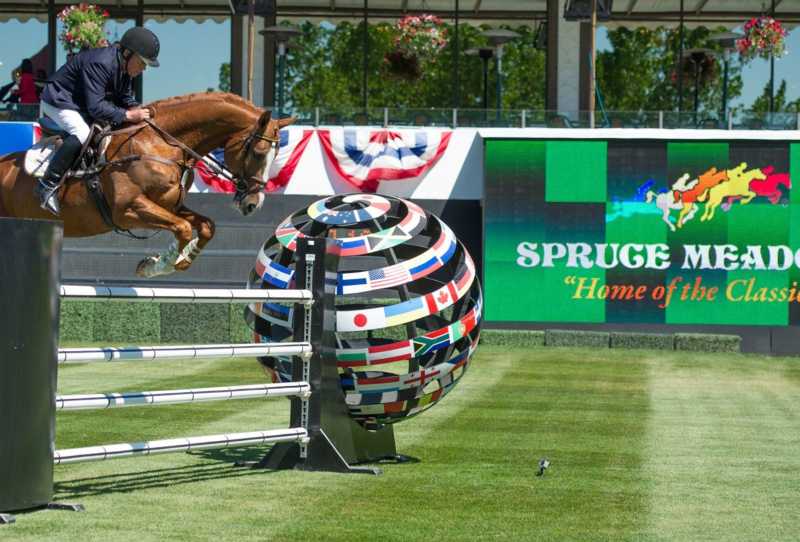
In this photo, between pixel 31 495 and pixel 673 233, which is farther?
pixel 673 233

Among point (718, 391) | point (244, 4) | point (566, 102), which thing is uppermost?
point (244, 4)

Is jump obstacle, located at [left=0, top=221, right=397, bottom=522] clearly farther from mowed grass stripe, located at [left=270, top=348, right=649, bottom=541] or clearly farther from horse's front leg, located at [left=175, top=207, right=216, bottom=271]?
horse's front leg, located at [left=175, top=207, right=216, bottom=271]

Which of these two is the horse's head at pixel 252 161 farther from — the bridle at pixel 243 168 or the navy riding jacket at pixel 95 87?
the navy riding jacket at pixel 95 87

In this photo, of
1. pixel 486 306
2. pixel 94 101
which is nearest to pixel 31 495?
pixel 94 101

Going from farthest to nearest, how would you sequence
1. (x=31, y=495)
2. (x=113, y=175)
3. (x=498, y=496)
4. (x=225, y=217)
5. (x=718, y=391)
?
(x=225, y=217), (x=718, y=391), (x=113, y=175), (x=498, y=496), (x=31, y=495)

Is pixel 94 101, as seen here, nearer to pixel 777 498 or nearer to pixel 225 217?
pixel 777 498

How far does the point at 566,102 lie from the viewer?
1532 inches

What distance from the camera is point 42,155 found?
37.6ft

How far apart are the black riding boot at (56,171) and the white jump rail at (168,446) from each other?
2.57 meters

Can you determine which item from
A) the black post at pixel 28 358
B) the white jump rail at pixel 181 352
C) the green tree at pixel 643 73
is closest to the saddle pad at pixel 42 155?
the white jump rail at pixel 181 352

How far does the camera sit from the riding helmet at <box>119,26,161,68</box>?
11125 millimetres

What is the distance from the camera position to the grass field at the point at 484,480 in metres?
8.23

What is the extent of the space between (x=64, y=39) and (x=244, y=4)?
17.7 feet

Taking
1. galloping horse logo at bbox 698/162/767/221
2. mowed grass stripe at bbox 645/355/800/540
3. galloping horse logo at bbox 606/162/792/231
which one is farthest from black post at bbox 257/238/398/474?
galloping horse logo at bbox 698/162/767/221
